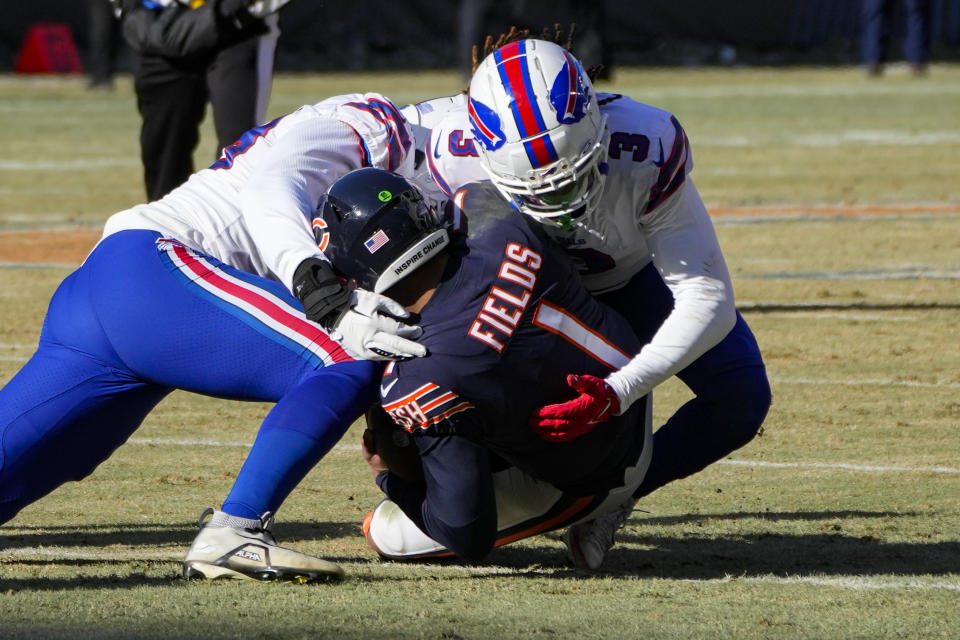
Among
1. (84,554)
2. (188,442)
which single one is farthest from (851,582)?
(188,442)

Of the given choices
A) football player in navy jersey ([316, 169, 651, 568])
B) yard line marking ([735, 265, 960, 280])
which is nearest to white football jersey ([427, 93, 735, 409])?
football player in navy jersey ([316, 169, 651, 568])

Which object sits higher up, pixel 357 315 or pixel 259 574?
pixel 357 315

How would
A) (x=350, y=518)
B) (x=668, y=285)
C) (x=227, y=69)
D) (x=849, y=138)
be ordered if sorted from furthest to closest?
(x=849, y=138), (x=227, y=69), (x=350, y=518), (x=668, y=285)

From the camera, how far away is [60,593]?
3707 mm

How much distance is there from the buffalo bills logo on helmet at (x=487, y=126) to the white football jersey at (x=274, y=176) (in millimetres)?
390

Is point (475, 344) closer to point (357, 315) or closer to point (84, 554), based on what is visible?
point (357, 315)

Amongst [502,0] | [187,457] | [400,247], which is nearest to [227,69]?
[187,457]

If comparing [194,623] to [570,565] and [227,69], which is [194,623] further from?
[227,69]

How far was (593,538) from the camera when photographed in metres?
4.04

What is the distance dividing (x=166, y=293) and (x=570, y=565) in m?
1.23

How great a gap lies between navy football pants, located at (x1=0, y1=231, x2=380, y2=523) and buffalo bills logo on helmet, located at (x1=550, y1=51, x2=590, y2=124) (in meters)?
0.75

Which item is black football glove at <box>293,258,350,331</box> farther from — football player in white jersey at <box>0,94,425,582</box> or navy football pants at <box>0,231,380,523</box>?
navy football pants at <box>0,231,380,523</box>

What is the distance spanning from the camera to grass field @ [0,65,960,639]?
11.3 feet

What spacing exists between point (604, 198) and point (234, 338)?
96 centimetres
